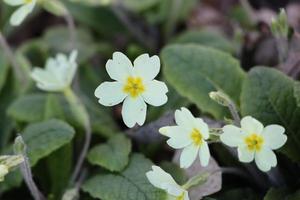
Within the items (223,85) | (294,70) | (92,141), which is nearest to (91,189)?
(92,141)

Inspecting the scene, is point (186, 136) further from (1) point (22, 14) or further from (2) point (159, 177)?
(1) point (22, 14)

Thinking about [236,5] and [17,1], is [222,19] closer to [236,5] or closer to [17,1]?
[236,5]

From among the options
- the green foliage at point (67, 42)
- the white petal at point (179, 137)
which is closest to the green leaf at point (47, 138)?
the white petal at point (179, 137)

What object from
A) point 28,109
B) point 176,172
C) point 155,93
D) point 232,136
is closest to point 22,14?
point 28,109

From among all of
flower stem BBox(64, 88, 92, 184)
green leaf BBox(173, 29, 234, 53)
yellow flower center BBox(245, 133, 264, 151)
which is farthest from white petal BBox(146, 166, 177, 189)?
green leaf BBox(173, 29, 234, 53)

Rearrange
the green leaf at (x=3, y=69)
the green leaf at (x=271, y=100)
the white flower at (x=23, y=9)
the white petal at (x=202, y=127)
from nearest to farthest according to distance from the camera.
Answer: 1. the white petal at (x=202, y=127)
2. the green leaf at (x=271, y=100)
3. the white flower at (x=23, y=9)
4. the green leaf at (x=3, y=69)

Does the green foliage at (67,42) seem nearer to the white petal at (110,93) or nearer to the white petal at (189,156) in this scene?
the white petal at (110,93)

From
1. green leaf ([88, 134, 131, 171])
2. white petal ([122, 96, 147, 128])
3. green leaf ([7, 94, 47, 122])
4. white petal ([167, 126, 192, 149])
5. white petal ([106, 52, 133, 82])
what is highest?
white petal ([106, 52, 133, 82])

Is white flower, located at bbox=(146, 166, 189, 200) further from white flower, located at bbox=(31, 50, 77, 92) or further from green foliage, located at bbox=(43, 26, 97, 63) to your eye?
green foliage, located at bbox=(43, 26, 97, 63)
